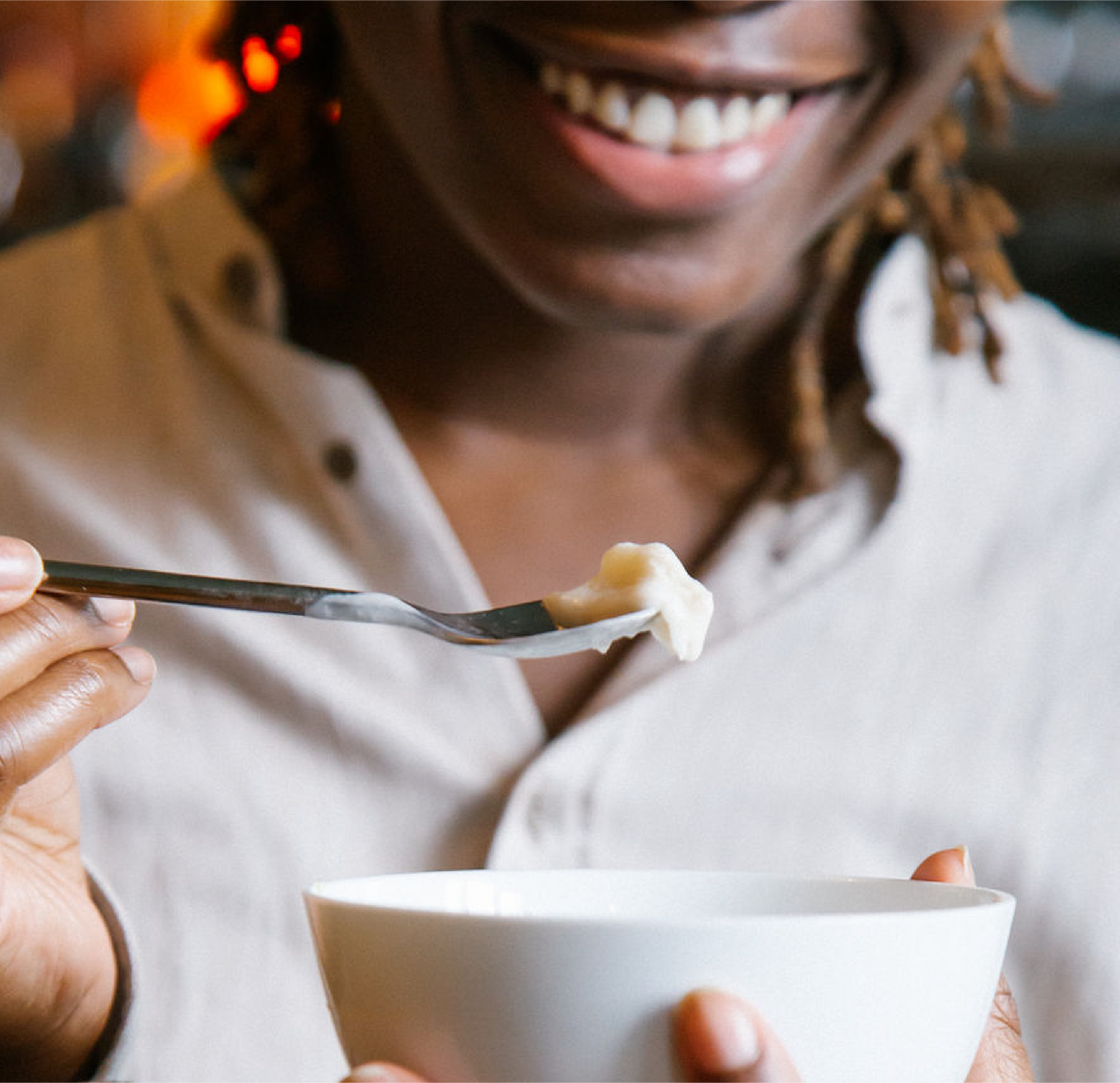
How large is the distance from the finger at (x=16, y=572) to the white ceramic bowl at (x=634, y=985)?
4.8 inches

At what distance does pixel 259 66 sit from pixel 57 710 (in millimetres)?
586

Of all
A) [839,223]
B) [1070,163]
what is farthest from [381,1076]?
[1070,163]

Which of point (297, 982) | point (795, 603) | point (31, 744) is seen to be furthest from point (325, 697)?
point (31, 744)

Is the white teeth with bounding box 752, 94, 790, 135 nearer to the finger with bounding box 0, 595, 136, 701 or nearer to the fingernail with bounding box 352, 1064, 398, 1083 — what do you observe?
the finger with bounding box 0, 595, 136, 701

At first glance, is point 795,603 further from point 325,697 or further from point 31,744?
point 31,744

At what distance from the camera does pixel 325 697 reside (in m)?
0.79

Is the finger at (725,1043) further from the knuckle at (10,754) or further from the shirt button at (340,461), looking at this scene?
the shirt button at (340,461)

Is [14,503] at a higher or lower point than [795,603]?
higher

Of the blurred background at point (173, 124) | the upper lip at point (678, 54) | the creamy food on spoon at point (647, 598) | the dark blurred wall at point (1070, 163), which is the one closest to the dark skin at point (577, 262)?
the upper lip at point (678, 54)

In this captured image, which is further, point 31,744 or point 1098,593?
point 1098,593

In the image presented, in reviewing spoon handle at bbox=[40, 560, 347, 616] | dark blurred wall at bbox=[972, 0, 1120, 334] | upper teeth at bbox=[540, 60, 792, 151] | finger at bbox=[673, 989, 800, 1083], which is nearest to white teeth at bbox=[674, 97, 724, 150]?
upper teeth at bbox=[540, 60, 792, 151]

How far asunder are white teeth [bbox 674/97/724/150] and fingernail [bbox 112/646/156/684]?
1.33 feet

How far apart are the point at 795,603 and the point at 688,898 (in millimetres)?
379

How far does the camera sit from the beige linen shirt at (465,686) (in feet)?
2.52
